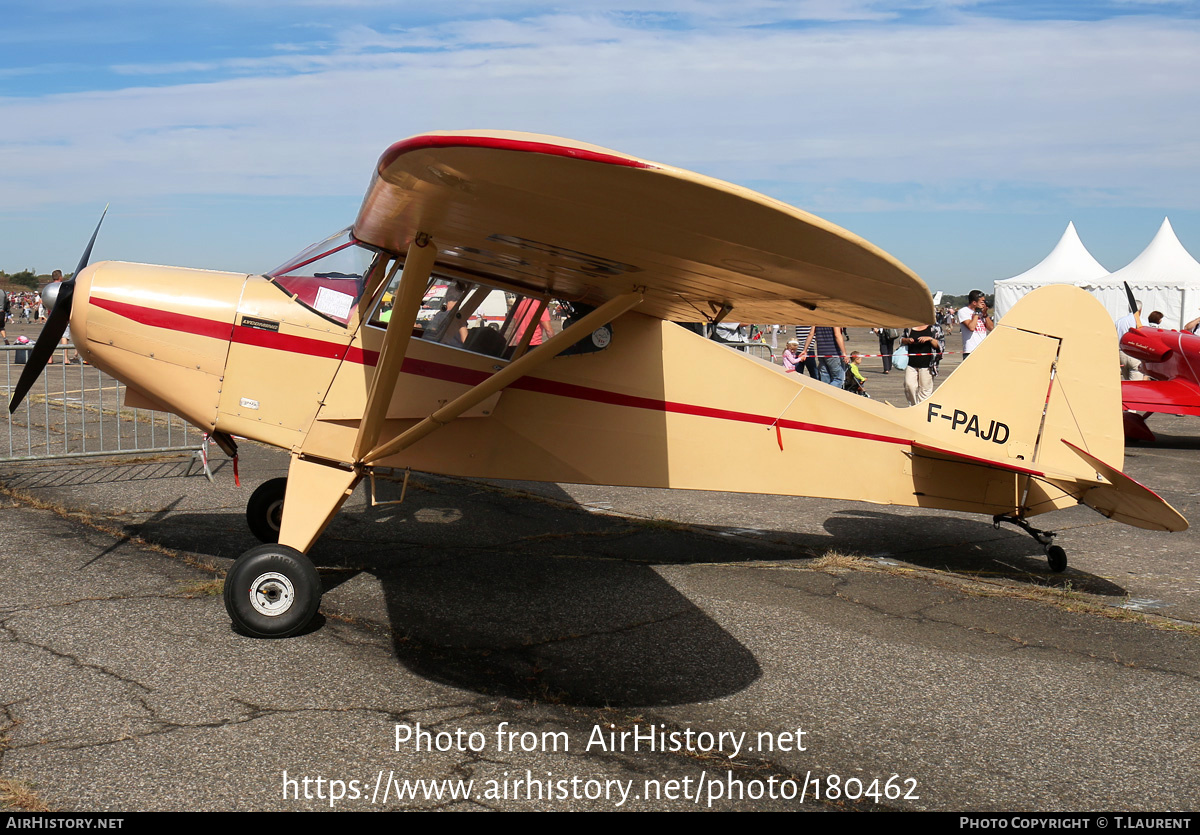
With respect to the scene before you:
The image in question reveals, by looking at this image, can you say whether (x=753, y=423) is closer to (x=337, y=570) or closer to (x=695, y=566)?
(x=695, y=566)

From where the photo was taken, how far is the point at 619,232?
3.70m

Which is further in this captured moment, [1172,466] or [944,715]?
[1172,466]

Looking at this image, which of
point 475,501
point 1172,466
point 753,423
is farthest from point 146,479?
point 1172,466

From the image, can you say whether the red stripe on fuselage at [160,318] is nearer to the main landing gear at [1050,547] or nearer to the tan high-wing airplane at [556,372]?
the tan high-wing airplane at [556,372]

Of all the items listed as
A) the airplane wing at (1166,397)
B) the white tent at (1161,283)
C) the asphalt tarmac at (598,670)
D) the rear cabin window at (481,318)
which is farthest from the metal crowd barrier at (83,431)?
the white tent at (1161,283)

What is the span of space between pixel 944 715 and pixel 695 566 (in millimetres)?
2516

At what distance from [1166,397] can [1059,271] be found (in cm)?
1984

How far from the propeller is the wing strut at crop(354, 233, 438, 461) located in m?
1.91

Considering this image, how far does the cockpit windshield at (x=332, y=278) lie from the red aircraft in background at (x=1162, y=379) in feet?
36.0

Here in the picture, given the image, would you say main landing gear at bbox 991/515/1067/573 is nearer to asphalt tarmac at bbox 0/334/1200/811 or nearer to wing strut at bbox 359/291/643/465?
asphalt tarmac at bbox 0/334/1200/811

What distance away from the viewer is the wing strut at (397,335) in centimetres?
438

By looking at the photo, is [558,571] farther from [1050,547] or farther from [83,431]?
[83,431]

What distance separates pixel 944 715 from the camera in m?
3.88

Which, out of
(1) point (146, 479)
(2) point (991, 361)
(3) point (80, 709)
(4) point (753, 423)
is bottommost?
(1) point (146, 479)
